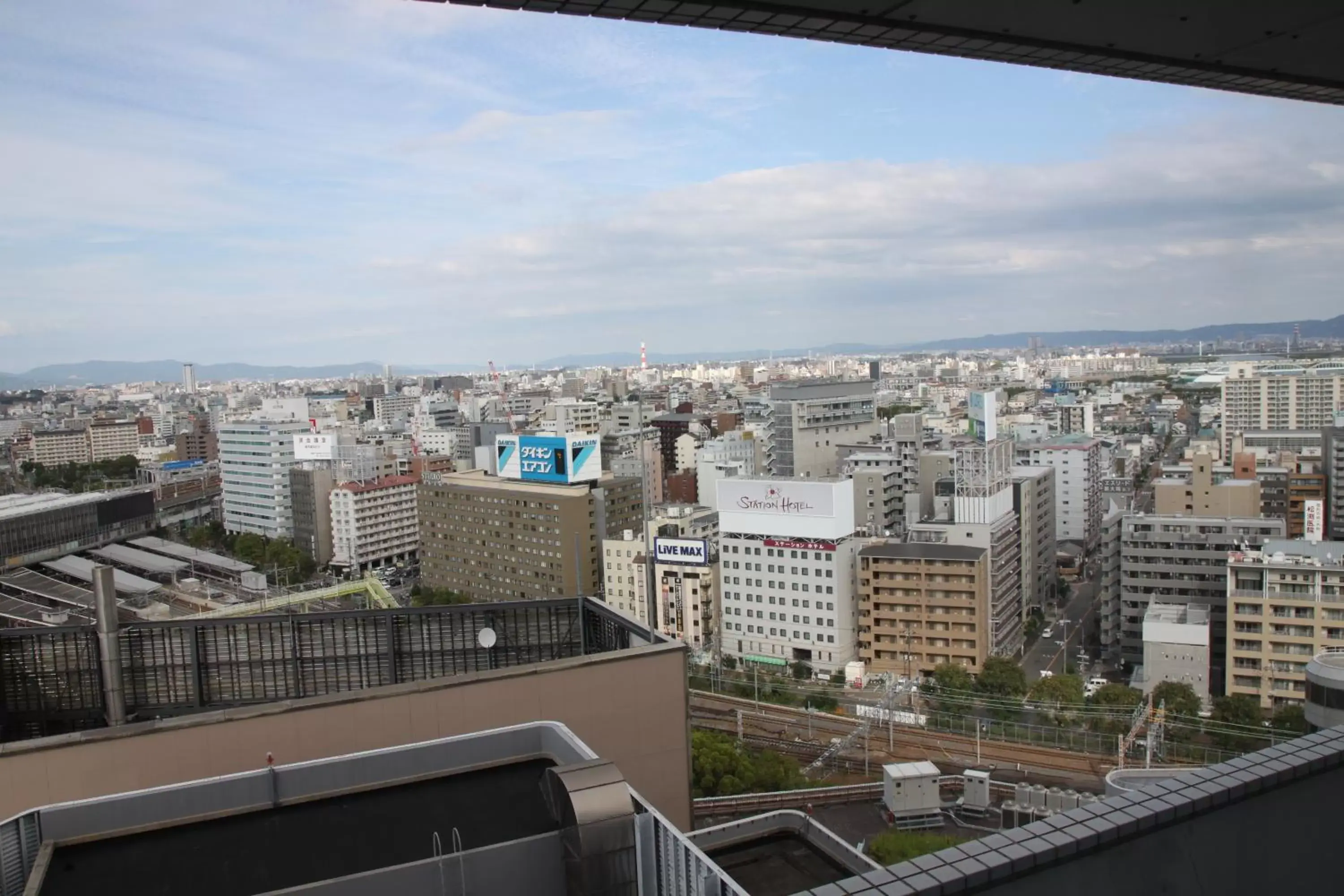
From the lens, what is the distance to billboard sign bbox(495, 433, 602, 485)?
13.4 metres

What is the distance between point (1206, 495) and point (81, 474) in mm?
24635

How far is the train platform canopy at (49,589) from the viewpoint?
35.7 feet

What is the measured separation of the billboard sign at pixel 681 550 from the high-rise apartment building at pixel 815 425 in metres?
7.26

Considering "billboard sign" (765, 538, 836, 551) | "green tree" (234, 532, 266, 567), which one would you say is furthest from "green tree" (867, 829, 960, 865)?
"green tree" (234, 532, 266, 567)

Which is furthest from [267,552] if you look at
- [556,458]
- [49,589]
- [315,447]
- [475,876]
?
[475,876]

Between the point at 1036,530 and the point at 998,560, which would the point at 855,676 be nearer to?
the point at 998,560

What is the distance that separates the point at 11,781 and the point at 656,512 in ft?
41.9

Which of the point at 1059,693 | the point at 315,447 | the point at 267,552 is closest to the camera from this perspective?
the point at 1059,693

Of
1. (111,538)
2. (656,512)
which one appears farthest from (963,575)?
(111,538)

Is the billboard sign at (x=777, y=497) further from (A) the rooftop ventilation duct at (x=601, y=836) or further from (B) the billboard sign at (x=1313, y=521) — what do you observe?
(A) the rooftop ventilation duct at (x=601, y=836)

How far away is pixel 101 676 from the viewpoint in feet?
9.23

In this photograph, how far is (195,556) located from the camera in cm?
1504

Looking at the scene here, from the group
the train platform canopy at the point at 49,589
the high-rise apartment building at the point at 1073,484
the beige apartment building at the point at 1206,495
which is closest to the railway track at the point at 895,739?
the beige apartment building at the point at 1206,495

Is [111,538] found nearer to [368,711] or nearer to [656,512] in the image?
[656,512]
